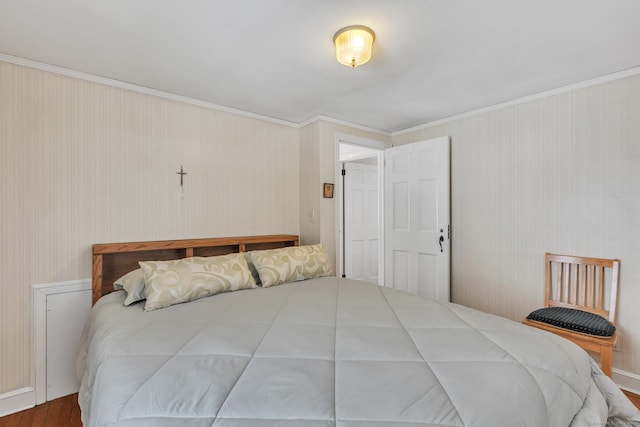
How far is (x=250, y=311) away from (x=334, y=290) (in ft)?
2.25

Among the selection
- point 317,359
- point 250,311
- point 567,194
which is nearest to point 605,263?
point 567,194

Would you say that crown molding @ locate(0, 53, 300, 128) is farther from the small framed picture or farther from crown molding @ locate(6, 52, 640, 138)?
the small framed picture

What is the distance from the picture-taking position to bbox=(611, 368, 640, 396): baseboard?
2.21 meters

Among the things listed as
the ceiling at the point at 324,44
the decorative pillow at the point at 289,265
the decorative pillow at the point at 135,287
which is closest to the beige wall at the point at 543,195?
the ceiling at the point at 324,44

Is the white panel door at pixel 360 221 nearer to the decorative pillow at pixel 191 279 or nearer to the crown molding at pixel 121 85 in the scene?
the crown molding at pixel 121 85

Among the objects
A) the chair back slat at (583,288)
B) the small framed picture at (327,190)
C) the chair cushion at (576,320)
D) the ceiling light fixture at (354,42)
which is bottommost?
the chair cushion at (576,320)

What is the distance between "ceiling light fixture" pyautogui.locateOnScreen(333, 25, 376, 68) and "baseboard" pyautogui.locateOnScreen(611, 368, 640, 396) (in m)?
2.94

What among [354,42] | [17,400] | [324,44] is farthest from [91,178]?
[354,42]

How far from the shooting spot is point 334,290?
223 centimetres

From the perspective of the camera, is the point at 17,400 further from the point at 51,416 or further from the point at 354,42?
the point at 354,42

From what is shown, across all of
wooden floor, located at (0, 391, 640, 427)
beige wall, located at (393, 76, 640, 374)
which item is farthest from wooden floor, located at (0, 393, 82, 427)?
beige wall, located at (393, 76, 640, 374)

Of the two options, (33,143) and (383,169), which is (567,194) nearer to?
(383,169)

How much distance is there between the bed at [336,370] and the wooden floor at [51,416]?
A: 0.45 metres

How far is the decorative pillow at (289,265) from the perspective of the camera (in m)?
2.41
